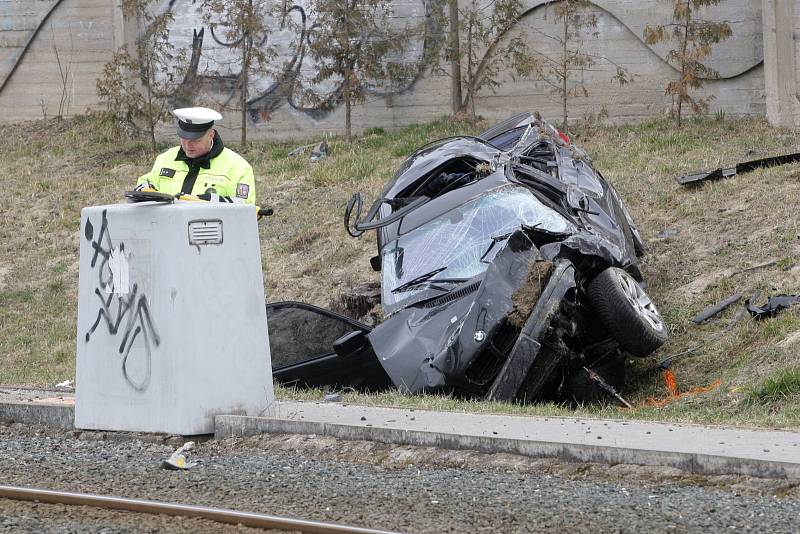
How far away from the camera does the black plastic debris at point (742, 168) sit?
13539mm

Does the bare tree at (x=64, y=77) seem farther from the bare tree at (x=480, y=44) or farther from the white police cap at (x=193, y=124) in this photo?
the white police cap at (x=193, y=124)

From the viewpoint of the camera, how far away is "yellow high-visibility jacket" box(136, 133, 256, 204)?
7781 mm

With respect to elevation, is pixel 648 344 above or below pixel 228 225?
below

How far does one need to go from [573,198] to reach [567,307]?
1897 millimetres

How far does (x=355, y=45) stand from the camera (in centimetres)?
1816

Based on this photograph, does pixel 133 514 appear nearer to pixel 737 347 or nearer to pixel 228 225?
pixel 228 225

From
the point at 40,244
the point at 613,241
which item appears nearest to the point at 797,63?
the point at 613,241

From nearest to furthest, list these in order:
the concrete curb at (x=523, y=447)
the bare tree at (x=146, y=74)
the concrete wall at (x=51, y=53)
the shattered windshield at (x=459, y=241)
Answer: the concrete curb at (x=523, y=447) < the shattered windshield at (x=459, y=241) < the bare tree at (x=146, y=74) < the concrete wall at (x=51, y=53)

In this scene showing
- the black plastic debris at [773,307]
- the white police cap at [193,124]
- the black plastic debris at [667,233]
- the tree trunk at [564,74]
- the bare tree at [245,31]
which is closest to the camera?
the white police cap at [193,124]

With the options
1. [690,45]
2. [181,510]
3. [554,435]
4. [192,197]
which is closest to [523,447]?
[554,435]

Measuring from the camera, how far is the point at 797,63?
15.7 m

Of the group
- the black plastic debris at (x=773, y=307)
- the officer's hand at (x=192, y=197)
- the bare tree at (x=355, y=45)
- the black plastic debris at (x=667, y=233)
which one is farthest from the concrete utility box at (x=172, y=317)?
the bare tree at (x=355, y=45)

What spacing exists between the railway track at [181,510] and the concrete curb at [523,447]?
127 cm

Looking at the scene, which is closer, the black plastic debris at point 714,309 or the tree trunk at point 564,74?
the black plastic debris at point 714,309
